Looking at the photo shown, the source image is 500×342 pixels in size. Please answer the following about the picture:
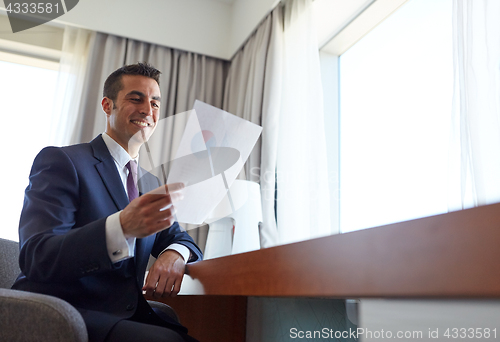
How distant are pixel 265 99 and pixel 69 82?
1.40 meters

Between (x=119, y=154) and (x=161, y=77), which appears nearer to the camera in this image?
(x=119, y=154)

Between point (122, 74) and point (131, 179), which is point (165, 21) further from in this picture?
point (131, 179)

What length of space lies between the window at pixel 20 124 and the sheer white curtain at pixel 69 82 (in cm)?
11

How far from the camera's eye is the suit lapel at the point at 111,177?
1.03m

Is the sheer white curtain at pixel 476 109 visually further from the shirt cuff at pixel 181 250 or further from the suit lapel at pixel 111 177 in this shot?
the suit lapel at pixel 111 177

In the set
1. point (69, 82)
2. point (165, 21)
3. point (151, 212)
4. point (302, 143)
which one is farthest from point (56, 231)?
point (165, 21)

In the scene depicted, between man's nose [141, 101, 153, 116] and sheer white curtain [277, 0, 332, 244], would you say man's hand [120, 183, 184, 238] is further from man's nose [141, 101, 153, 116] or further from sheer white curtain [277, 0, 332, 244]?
sheer white curtain [277, 0, 332, 244]

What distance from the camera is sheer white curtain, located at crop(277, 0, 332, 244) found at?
199cm

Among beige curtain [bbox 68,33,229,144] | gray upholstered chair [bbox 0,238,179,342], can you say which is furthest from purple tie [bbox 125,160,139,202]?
beige curtain [bbox 68,33,229,144]

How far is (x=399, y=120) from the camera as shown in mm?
1899

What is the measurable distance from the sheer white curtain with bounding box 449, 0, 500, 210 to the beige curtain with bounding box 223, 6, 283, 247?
1.08 meters

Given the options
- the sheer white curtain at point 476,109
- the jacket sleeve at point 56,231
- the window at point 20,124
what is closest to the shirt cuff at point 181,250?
the jacket sleeve at point 56,231

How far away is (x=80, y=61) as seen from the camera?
2.97 m

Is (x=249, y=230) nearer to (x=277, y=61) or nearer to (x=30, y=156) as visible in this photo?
(x=277, y=61)
